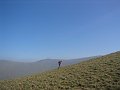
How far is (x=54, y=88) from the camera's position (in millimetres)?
31219

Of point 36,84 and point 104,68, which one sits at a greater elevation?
point 104,68

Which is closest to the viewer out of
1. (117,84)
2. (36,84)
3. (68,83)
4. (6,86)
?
(117,84)

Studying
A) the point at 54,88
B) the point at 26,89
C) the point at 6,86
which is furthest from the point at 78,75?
the point at 6,86

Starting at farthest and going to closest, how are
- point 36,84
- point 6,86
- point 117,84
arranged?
point 6,86 → point 36,84 → point 117,84

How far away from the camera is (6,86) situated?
37250 mm

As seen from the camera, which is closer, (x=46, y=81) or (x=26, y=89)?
(x=26, y=89)

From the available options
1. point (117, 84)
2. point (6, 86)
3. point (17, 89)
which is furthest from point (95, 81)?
point (6, 86)

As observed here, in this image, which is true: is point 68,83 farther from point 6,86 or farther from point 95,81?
point 6,86

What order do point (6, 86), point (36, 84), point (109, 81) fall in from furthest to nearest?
1. point (6, 86)
2. point (36, 84)
3. point (109, 81)

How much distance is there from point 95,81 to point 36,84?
31.6 ft

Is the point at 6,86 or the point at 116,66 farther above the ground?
the point at 116,66

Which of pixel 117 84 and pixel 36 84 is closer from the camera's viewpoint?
pixel 117 84

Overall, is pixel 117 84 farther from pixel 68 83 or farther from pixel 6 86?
pixel 6 86

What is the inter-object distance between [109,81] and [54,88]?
7.71 m
